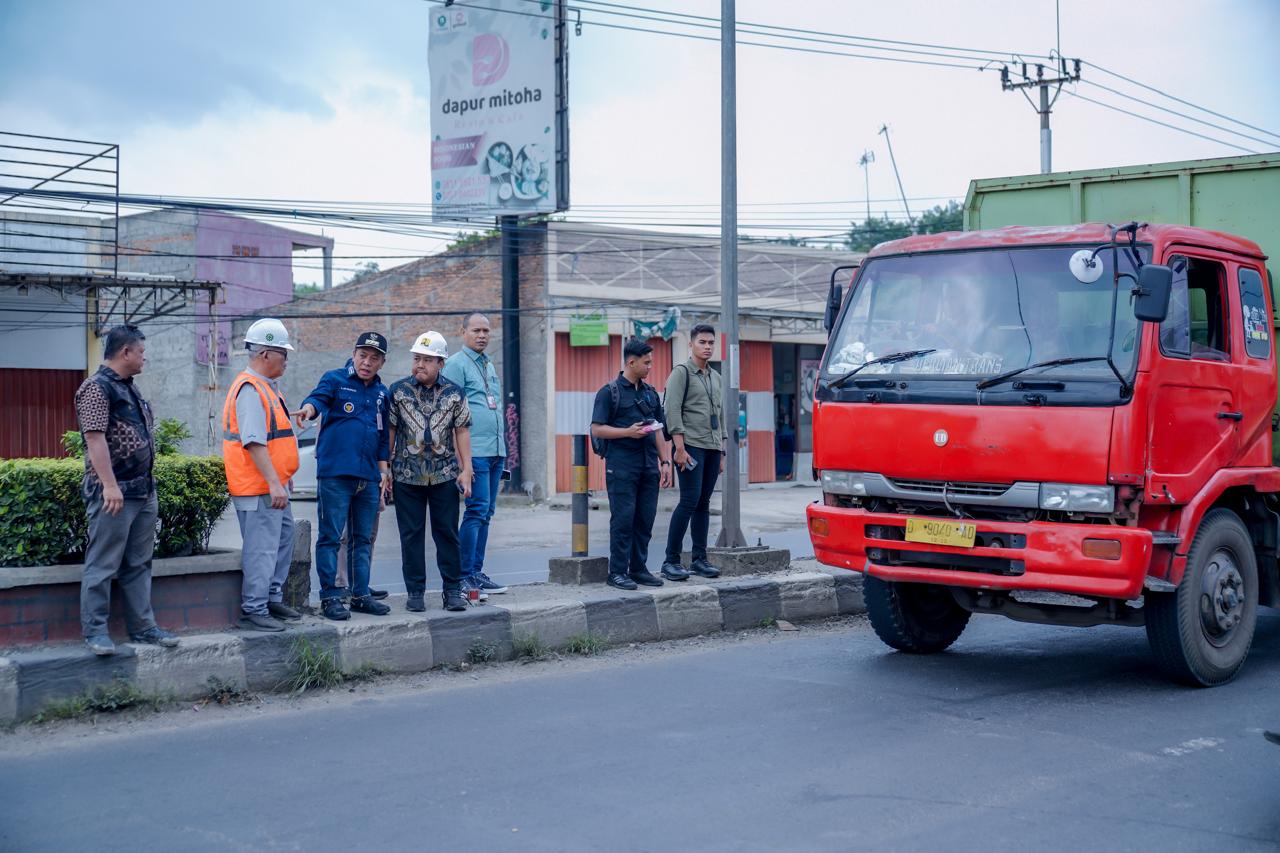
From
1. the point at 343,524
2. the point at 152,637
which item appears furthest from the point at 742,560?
the point at 152,637

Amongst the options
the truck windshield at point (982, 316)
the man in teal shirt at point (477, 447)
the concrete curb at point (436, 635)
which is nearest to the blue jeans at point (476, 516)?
the man in teal shirt at point (477, 447)

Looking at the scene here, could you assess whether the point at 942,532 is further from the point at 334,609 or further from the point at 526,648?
the point at 334,609

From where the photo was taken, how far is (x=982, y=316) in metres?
6.83

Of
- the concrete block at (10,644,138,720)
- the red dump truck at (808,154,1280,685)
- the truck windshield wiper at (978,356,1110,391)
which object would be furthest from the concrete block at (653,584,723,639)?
the concrete block at (10,644,138,720)

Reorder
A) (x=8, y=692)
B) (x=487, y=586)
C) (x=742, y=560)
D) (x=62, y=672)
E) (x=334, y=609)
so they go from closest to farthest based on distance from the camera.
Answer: (x=8, y=692) → (x=62, y=672) → (x=334, y=609) → (x=487, y=586) → (x=742, y=560)

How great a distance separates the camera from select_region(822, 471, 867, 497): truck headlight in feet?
22.9

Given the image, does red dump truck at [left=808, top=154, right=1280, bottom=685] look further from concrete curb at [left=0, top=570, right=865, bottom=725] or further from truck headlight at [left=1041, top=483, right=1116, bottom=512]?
concrete curb at [left=0, top=570, right=865, bottom=725]

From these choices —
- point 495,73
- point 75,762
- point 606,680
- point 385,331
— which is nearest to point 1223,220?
point 606,680

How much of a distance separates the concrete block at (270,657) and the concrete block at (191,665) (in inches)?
1.9

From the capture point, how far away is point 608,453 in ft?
28.3

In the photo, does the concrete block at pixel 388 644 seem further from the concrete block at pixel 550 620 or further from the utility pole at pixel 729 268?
the utility pole at pixel 729 268

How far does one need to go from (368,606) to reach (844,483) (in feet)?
9.65

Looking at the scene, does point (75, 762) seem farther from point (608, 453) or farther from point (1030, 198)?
point (1030, 198)

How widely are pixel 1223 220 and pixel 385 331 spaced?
2273cm
